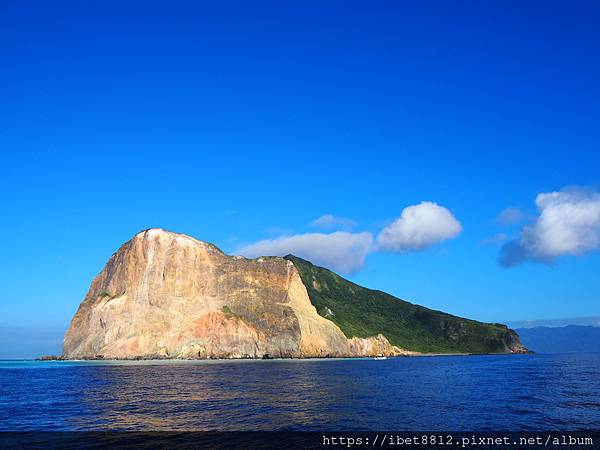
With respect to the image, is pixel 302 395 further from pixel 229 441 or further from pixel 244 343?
pixel 244 343

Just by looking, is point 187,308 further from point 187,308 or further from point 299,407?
point 299,407

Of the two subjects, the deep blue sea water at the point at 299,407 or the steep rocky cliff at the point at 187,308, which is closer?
the deep blue sea water at the point at 299,407

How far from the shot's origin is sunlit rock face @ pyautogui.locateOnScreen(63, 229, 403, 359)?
544ft

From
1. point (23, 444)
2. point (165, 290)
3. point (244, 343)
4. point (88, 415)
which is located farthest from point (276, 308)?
point (23, 444)

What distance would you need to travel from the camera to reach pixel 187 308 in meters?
173

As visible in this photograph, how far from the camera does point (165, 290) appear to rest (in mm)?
173750

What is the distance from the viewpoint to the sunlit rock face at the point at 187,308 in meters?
166

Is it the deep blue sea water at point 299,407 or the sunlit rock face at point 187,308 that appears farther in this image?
the sunlit rock face at point 187,308

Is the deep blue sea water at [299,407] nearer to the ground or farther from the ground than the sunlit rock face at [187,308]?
nearer to the ground

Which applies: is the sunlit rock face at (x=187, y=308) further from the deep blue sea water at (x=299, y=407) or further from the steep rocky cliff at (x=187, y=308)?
the deep blue sea water at (x=299, y=407)

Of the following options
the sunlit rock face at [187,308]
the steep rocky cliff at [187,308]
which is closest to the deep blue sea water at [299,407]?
the steep rocky cliff at [187,308]

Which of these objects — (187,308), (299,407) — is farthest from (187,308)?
(299,407)

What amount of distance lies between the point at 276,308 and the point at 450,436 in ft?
516

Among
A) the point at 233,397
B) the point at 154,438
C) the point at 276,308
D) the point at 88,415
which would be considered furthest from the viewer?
the point at 276,308
